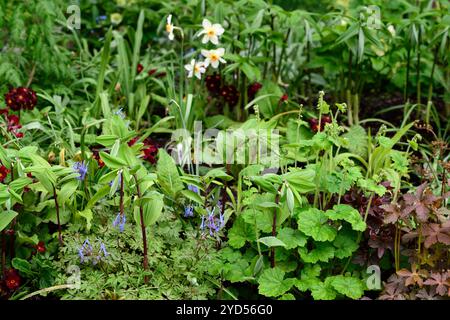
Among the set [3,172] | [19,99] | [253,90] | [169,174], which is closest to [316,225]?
[169,174]

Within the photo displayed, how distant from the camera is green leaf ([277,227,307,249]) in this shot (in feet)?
8.96

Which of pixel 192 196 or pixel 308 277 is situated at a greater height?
pixel 192 196

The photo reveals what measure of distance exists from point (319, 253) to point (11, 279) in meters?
1.09

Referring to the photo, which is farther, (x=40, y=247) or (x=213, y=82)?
(x=213, y=82)

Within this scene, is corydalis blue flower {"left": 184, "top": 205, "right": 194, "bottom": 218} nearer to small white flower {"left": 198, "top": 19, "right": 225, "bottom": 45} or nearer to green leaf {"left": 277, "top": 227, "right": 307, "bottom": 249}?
green leaf {"left": 277, "top": 227, "right": 307, "bottom": 249}

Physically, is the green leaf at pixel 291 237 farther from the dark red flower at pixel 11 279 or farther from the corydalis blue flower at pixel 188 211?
the dark red flower at pixel 11 279

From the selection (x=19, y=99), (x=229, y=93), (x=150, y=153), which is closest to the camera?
(x=150, y=153)

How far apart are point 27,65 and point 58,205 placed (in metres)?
1.51

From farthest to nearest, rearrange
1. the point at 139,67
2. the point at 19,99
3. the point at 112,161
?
the point at 139,67, the point at 19,99, the point at 112,161

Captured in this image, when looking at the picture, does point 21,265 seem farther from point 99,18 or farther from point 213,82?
point 99,18

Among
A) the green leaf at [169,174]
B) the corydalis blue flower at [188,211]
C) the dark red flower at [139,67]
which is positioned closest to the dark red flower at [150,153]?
the green leaf at [169,174]

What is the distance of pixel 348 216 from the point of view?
8.86 feet

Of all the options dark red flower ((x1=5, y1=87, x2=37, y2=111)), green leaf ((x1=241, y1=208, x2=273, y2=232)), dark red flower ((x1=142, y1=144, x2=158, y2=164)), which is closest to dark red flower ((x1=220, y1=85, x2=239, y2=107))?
dark red flower ((x1=142, y1=144, x2=158, y2=164))

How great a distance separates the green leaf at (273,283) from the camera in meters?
2.66
